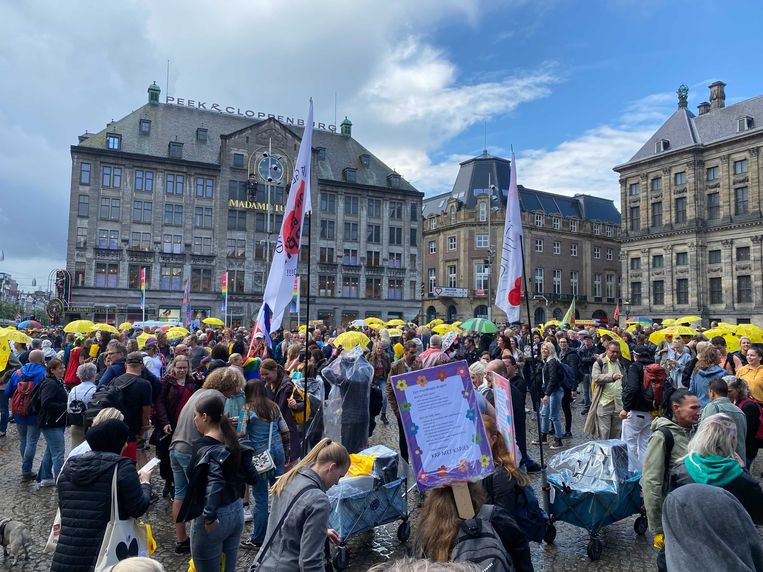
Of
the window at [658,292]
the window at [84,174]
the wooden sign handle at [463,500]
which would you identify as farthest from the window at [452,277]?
the wooden sign handle at [463,500]

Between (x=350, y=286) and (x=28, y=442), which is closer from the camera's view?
(x=28, y=442)

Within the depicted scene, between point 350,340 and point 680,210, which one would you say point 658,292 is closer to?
point 680,210

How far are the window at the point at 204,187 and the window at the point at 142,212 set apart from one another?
451 cm

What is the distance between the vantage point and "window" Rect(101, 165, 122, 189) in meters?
44.3

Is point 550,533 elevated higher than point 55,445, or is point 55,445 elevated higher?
point 55,445

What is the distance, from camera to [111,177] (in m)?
44.6

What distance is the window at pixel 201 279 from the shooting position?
4669 cm

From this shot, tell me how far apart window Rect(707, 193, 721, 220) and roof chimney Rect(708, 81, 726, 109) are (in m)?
9.57

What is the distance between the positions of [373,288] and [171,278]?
19926 mm

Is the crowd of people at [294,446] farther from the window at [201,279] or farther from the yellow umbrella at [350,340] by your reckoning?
the window at [201,279]

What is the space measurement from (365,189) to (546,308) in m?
27.2

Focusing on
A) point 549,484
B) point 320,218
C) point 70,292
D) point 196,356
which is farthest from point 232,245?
point 549,484

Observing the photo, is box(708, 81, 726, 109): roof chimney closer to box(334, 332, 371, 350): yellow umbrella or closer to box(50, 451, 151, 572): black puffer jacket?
box(334, 332, 371, 350): yellow umbrella

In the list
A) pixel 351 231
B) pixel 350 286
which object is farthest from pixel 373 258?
pixel 350 286
